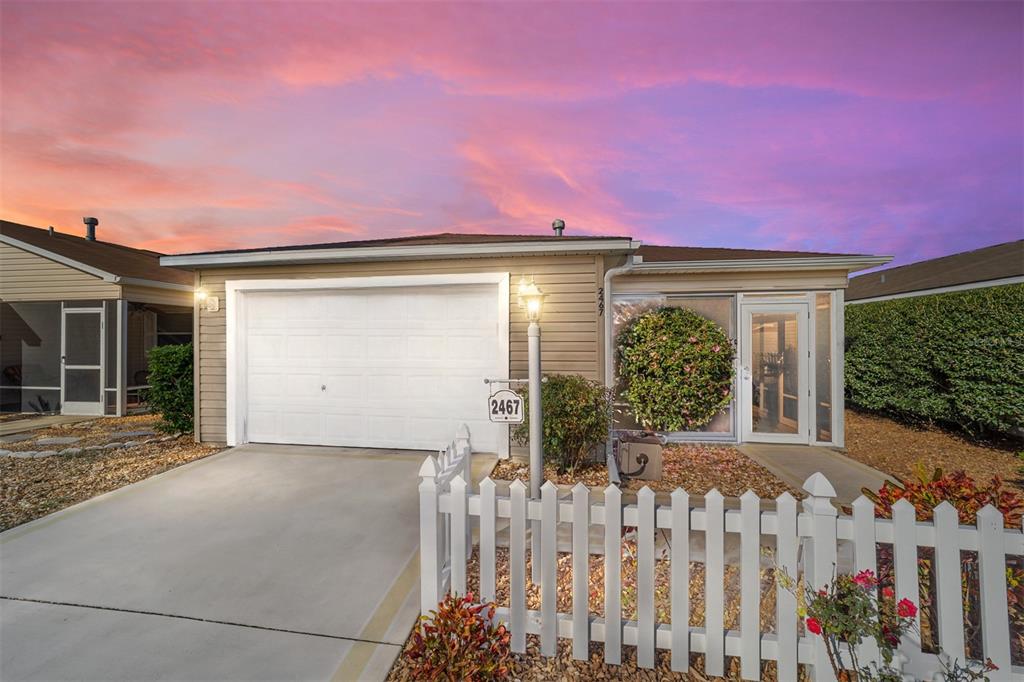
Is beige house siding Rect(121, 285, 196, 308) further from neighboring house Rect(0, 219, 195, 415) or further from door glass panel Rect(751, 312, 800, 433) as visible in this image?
door glass panel Rect(751, 312, 800, 433)

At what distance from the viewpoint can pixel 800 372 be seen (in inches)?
266

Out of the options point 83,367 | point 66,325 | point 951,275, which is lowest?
point 83,367

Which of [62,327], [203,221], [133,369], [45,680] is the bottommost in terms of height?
[45,680]

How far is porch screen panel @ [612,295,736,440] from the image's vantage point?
697 centimetres

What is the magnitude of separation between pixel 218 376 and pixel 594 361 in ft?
19.4

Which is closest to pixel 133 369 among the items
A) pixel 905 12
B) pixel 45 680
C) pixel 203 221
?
pixel 203 221

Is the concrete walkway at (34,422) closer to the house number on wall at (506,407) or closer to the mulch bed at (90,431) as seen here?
the mulch bed at (90,431)

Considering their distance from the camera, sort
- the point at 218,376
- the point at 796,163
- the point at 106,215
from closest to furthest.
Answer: the point at 218,376 < the point at 796,163 < the point at 106,215

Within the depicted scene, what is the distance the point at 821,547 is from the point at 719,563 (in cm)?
44

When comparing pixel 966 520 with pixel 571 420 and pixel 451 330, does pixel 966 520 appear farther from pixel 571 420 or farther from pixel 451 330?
pixel 451 330

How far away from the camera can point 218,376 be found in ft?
21.5

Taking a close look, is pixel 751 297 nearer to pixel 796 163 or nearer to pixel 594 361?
pixel 594 361

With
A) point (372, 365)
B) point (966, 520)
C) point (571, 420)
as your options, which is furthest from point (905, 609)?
point (372, 365)

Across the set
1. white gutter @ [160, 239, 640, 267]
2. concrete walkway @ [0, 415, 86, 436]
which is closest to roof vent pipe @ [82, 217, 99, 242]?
concrete walkway @ [0, 415, 86, 436]
